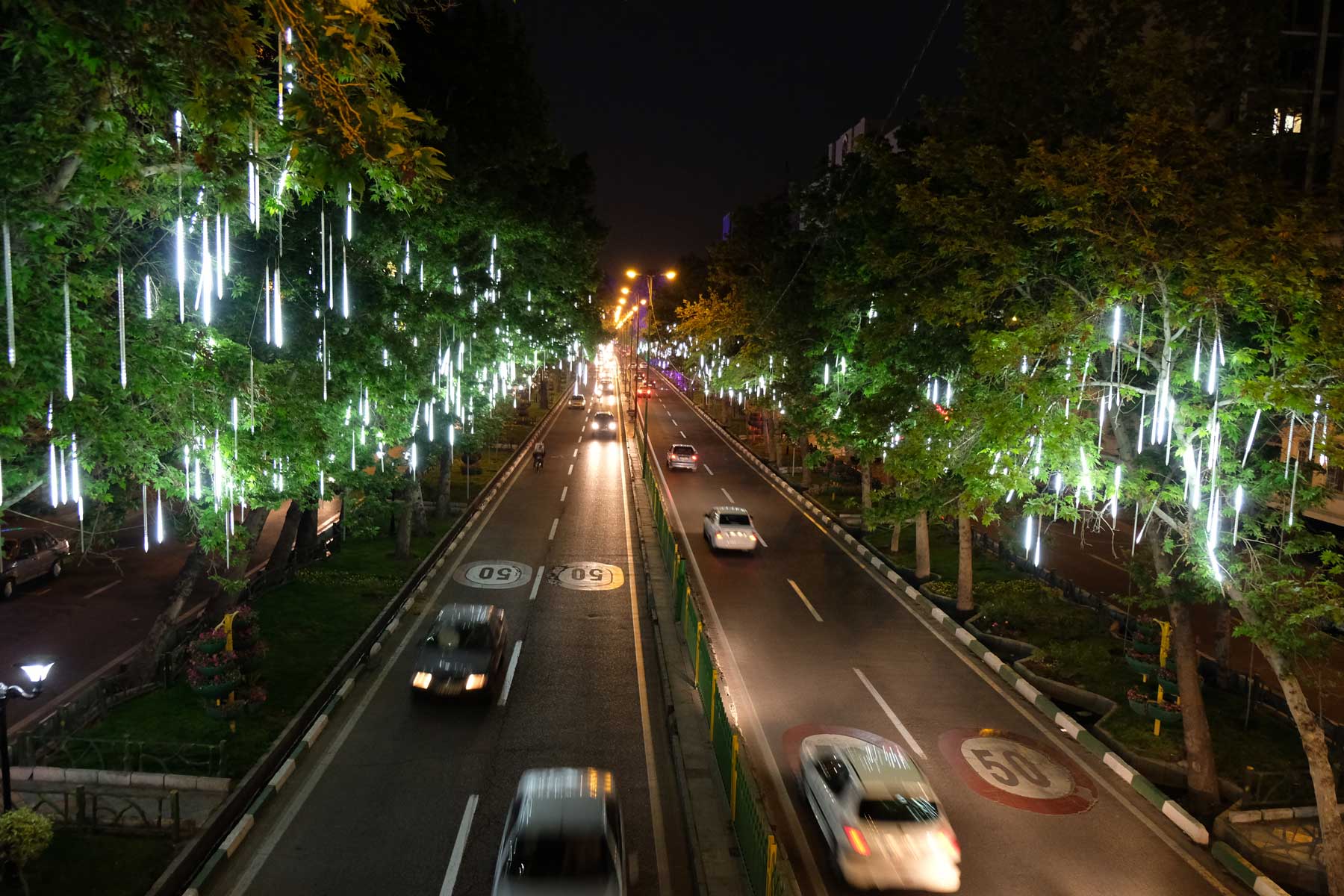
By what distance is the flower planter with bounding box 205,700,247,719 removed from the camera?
15453 millimetres

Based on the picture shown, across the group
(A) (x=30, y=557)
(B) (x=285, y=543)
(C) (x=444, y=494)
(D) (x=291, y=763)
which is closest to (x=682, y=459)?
(C) (x=444, y=494)

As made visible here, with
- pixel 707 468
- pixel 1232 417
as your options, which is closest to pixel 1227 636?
pixel 1232 417

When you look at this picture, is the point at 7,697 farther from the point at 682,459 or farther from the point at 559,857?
the point at 682,459

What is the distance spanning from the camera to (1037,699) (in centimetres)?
1653

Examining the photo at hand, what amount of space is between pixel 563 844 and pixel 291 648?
1259 cm

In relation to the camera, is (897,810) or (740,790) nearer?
(897,810)

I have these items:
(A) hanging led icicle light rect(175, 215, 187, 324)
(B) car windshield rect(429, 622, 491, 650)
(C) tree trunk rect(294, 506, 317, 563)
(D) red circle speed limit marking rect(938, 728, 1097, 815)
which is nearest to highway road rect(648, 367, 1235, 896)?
(D) red circle speed limit marking rect(938, 728, 1097, 815)

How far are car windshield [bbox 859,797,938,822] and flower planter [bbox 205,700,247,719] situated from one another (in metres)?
11.5

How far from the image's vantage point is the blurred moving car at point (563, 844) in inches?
352

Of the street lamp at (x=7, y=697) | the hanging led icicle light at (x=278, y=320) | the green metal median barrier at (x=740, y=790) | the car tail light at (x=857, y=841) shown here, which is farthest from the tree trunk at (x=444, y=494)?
the car tail light at (x=857, y=841)

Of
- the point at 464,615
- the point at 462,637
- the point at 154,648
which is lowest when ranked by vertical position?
the point at 154,648

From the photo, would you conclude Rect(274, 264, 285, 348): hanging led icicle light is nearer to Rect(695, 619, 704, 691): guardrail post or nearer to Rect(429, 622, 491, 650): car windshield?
Rect(429, 622, 491, 650): car windshield

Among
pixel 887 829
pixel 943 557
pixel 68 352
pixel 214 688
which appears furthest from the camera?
pixel 943 557

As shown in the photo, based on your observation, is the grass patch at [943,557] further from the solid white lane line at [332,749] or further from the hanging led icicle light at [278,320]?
the hanging led icicle light at [278,320]
